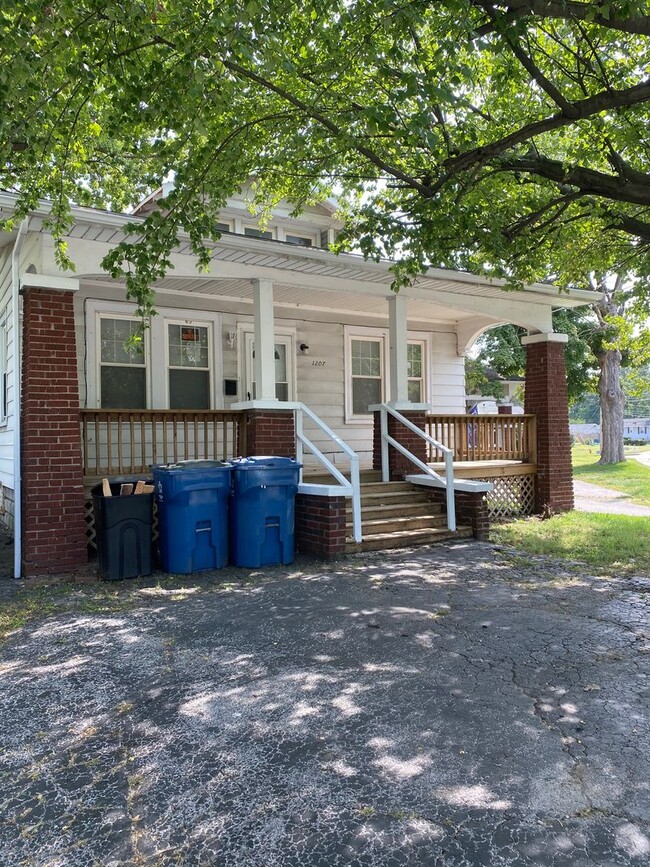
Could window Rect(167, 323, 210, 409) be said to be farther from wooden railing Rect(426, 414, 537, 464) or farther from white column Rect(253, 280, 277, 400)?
wooden railing Rect(426, 414, 537, 464)

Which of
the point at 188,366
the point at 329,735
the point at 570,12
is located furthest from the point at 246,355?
the point at 329,735

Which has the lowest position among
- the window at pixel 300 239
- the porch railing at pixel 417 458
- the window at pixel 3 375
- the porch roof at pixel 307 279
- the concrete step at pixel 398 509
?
the concrete step at pixel 398 509

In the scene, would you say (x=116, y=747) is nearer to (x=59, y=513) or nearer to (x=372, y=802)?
(x=372, y=802)

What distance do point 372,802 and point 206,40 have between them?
15.2 ft

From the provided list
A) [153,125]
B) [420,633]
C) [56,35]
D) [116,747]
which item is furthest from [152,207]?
[116,747]

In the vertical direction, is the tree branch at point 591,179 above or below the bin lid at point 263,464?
above

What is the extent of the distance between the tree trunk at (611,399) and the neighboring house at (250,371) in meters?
12.8

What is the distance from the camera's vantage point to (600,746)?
3.07 meters

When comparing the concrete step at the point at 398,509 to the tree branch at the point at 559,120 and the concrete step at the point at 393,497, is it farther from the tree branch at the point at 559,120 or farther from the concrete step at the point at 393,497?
the tree branch at the point at 559,120

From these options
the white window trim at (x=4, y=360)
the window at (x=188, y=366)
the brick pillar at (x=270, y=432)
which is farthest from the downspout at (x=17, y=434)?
the window at (x=188, y=366)

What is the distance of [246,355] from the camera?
10.7 m

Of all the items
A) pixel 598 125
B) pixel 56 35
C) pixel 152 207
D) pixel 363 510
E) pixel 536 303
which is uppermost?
pixel 152 207

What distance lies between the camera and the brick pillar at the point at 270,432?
27.0ft

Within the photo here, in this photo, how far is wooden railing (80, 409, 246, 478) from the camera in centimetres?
780
